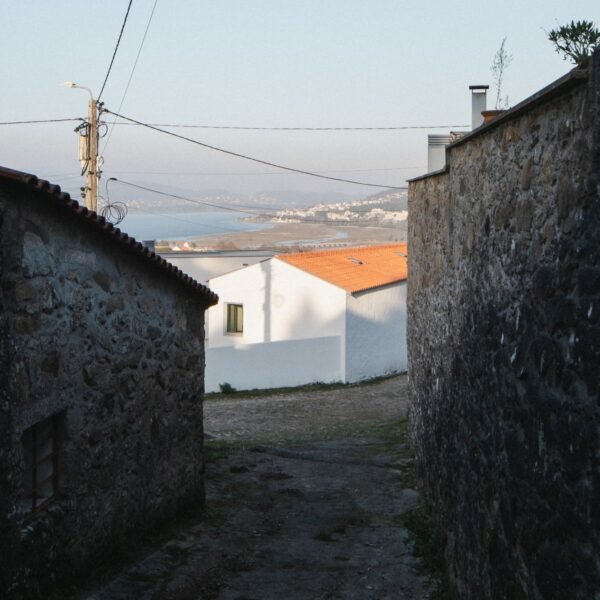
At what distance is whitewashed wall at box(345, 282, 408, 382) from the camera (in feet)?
87.8

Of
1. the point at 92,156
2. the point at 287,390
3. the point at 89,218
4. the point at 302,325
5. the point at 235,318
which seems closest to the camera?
the point at 89,218

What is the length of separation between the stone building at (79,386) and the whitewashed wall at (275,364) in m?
17.8

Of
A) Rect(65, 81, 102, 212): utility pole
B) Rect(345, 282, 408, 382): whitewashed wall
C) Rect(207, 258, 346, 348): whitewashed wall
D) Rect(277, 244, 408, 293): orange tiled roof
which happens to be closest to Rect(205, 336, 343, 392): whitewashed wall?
Rect(207, 258, 346, 348): whitewashed wall

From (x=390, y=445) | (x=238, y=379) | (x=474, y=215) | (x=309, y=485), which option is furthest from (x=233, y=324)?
(x=474, y=215)

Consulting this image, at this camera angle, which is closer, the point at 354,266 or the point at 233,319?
the point at 233,319

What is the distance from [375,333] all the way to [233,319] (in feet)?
16.0

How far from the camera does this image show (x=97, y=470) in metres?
7.00

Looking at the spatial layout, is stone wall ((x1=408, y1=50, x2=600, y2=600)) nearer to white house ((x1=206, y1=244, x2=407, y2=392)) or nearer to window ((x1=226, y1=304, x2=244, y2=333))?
white house ((x1=206, y1=244, x2=407, y2=392))

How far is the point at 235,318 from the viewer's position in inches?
1133

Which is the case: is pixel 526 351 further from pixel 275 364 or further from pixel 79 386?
pixel 275 364

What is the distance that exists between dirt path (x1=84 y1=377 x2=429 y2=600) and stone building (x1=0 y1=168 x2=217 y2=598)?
1.74 ft

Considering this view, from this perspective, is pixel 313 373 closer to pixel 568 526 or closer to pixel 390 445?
pixel 390 445

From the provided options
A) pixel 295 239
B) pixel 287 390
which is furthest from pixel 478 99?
pixel 295 239

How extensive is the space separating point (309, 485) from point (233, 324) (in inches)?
700
